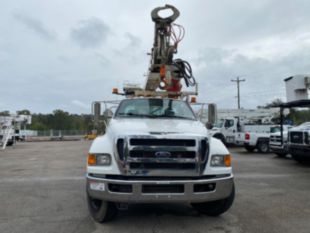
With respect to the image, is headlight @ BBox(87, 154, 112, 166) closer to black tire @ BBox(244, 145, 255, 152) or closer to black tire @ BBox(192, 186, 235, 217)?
black tire @ BBox(192, 186, 235, 217)

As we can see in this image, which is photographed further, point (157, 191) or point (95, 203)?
point (95, 203)

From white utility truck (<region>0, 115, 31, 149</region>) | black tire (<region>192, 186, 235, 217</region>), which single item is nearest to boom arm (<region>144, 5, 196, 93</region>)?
black tire (<region>192, 186, 235, 217</region>)

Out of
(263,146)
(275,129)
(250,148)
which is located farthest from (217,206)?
(275,129)

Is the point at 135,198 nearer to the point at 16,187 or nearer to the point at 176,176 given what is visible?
the point at 176,176

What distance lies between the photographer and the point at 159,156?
363 cm

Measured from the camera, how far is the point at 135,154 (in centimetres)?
361

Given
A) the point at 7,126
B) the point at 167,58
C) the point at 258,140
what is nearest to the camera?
the point at 167,58

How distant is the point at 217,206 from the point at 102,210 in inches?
69.4

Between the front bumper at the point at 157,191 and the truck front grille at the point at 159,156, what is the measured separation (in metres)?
0.12

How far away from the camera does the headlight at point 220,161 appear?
151 inches

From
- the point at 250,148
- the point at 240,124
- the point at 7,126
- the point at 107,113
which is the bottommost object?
the point at 250,148

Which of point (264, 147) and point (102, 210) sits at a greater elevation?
point (264, 147)

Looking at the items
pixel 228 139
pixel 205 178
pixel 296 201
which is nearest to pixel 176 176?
pixel 205 178

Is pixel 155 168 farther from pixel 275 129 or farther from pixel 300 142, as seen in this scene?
pixel 275 129
